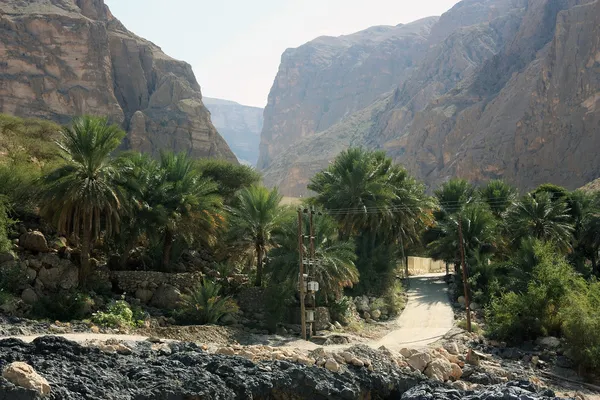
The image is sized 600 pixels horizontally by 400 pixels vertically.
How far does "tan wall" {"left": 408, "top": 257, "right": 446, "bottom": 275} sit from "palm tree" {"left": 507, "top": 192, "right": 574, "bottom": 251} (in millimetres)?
10621

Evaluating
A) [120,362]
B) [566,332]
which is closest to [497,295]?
[566,332]

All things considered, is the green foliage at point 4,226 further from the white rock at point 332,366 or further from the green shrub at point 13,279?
the white rock at point 332,366

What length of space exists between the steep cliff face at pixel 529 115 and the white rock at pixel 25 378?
81673 mm

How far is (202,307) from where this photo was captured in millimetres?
23875

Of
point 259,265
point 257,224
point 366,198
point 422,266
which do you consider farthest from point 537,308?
point 422,266

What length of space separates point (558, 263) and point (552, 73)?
245ft

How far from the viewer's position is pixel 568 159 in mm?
87125

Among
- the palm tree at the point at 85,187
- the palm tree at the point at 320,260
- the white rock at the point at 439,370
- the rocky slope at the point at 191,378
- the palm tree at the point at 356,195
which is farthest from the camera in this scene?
the palm tree at the point at 356,195

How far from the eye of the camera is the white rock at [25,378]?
1280cm

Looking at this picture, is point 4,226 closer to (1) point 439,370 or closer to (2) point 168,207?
(2) point 168,207

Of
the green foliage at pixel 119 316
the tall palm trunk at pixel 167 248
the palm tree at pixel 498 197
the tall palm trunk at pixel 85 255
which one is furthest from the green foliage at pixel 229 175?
the green foliage at pixel 119 316

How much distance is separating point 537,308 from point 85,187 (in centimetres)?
1894

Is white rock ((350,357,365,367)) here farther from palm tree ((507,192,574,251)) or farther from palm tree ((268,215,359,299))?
palm tree ((507,192,574,251))

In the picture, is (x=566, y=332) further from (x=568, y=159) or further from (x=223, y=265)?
(x=568, y=159)
